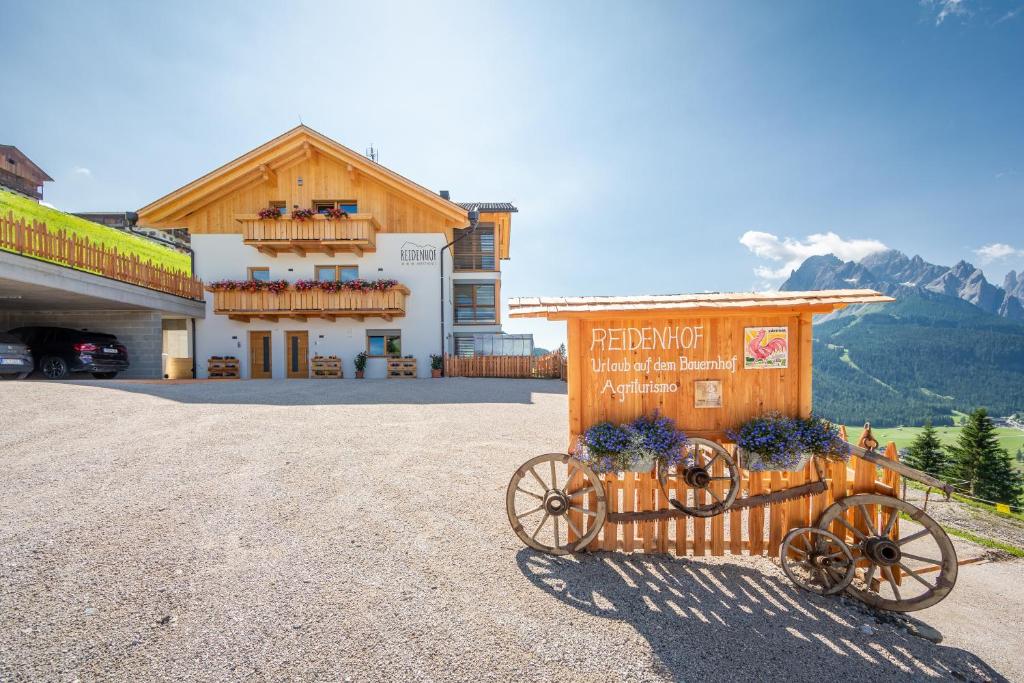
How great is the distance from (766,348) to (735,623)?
8.96 feet

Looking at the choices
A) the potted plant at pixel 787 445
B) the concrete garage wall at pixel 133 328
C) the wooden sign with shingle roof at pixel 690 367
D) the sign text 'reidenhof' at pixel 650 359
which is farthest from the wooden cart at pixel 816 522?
the concrete garage wall at pixel 133 328

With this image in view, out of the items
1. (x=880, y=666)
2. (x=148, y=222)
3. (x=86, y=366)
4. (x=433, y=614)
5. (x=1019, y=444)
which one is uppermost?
(x=148, y=222)

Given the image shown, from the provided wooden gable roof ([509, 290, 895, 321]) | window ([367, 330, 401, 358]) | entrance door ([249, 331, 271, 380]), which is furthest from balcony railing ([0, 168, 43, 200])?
wooden gable roof ([509, 290, 895, 321])

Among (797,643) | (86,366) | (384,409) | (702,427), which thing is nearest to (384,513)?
(702,427)

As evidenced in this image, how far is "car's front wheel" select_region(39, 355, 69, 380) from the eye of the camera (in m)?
14.9

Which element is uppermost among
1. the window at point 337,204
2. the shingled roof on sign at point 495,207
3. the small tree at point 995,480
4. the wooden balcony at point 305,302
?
the shingled roof on sign at point 495,207

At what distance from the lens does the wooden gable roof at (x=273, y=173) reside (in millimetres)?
21172

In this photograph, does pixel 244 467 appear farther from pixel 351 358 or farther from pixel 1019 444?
pixel 1019 444

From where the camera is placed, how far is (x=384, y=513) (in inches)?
205

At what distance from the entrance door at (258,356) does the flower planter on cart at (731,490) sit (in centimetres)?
2099

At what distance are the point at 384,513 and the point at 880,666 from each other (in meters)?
4.79

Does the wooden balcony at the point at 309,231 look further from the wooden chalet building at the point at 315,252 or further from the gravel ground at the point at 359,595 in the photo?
the gravel ground at the point at 359,595

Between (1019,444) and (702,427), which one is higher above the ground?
(702,427)

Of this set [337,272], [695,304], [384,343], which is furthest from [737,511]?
[337,272]
